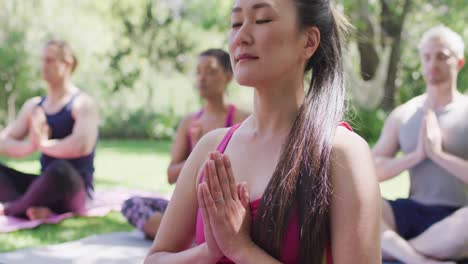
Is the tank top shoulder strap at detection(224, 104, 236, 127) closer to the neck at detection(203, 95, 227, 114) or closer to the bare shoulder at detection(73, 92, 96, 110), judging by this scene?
the neck at detection(203, 95, 227, 114)

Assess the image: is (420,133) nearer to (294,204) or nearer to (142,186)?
(294,204)

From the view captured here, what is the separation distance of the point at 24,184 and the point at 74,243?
135cm

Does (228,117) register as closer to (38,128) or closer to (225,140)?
(38,128)

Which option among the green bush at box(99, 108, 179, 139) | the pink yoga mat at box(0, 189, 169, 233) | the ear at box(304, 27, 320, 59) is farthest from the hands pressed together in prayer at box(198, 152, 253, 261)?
the green bush at box(99, 108, 179, 139)

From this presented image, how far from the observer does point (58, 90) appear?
5312 millimetres

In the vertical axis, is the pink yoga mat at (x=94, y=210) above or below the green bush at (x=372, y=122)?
above

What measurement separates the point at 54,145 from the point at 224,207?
3.88 m

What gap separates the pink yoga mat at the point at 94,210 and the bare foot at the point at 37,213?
0.16 feet

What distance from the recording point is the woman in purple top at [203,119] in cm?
442

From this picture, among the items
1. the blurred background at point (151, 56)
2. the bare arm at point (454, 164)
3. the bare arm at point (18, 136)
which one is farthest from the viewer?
the blurred background at point (151, 56)

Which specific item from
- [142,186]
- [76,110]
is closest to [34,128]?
[76,110]

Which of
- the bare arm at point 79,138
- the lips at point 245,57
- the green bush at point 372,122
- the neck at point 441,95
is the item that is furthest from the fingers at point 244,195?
the green bush at point 372,122

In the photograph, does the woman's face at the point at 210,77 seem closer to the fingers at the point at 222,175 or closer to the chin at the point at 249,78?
the chin at the point at 249,78

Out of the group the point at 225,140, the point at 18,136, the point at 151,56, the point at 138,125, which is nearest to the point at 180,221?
the point at 225,140
